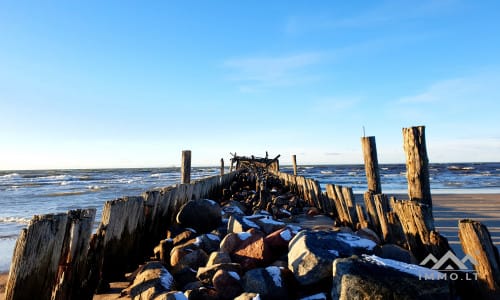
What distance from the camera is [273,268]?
312 centimetres

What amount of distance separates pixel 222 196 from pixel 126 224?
8.97m

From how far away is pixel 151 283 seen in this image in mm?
3260

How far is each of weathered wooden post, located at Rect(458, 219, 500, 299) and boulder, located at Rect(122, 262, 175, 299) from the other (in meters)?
2.81

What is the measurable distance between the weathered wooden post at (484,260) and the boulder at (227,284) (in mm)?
2084

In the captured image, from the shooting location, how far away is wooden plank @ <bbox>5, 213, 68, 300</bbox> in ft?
7.99

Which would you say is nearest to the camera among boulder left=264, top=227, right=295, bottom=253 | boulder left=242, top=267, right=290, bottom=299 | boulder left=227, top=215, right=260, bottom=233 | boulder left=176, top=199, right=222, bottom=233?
boulder left=242, top=267, right=290, bottom=299

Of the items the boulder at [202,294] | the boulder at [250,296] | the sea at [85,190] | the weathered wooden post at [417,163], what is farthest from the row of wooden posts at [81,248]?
the weathered wooden post at [417,163]

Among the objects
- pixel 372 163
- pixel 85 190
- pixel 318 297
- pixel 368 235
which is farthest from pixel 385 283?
pixel 85 190

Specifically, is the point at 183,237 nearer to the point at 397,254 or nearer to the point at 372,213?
the point at 372,213

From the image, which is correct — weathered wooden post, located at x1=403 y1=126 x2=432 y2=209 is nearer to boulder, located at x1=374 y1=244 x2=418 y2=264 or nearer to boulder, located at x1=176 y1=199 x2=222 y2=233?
boulder, located at x1=374 y1=244 x2=418 y2=264

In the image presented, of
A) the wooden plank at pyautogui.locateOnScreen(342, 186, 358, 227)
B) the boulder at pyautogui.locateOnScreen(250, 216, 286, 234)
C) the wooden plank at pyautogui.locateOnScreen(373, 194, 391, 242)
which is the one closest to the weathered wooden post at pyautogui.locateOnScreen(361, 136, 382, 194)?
the wooden plank at pyautogui.locateOnScreen(342, 186, 358, 227)

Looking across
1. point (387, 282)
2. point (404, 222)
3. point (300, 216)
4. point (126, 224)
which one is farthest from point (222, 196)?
point (387, 282)

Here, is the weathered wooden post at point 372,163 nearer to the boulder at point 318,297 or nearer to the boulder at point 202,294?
the boulder at point 318,297

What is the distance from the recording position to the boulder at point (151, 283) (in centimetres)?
311
